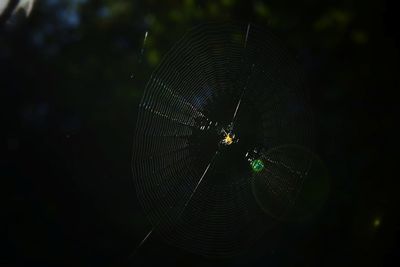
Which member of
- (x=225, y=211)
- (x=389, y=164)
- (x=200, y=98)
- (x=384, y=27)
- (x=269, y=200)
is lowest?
(x=225, y=211)

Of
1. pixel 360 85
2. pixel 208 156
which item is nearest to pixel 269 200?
pixel 208 156

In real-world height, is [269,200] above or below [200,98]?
below

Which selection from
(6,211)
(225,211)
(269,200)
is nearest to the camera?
(6,211)

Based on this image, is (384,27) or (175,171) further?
(384,27)

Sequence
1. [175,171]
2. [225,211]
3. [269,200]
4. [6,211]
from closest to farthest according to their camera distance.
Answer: [6,211], [175,171], [225,211], [269,200]

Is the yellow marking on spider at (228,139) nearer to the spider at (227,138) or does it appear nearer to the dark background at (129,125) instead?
the spider at (227,138)

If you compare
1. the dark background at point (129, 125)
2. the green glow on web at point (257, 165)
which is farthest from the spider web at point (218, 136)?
the dark background at point (129, 125)

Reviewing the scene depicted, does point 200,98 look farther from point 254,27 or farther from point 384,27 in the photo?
point 384,27
